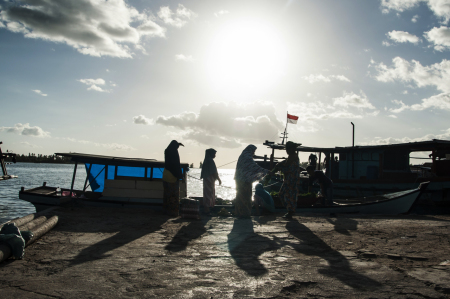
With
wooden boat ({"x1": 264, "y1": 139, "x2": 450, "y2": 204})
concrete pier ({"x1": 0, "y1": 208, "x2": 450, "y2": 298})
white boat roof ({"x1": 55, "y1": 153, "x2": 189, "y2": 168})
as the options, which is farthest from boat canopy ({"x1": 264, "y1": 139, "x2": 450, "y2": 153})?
concrete pier ({"x1": 0, "y1": 208, "x2": 450, "y2": 298})

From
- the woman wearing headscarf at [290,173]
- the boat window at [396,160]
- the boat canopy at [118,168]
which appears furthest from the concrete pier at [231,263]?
the boat window at [396,160]

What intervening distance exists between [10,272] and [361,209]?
33.9ft

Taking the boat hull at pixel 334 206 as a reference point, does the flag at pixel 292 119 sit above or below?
above

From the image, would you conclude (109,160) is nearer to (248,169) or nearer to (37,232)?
(37,232)

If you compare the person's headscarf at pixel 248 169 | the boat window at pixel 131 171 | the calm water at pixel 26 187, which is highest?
the person's headscarf at pixel 248 169

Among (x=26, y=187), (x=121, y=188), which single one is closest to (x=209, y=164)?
(x=121, y=188)

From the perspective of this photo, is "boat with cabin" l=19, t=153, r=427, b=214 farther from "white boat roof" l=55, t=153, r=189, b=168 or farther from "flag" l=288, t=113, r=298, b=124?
"flag" l=288, t=113, r=298, b=124

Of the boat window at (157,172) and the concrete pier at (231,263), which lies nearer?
the concrete pier at (231,263)

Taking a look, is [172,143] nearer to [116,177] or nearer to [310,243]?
[116,177]

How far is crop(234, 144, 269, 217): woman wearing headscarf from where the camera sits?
826 centimetres

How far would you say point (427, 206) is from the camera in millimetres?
15164

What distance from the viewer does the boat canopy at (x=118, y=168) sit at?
32.1 ft

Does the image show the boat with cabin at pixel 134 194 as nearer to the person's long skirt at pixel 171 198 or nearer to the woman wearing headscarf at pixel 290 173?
the person's long skirt at pixel 171 198

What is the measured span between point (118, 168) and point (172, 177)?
128 inches
